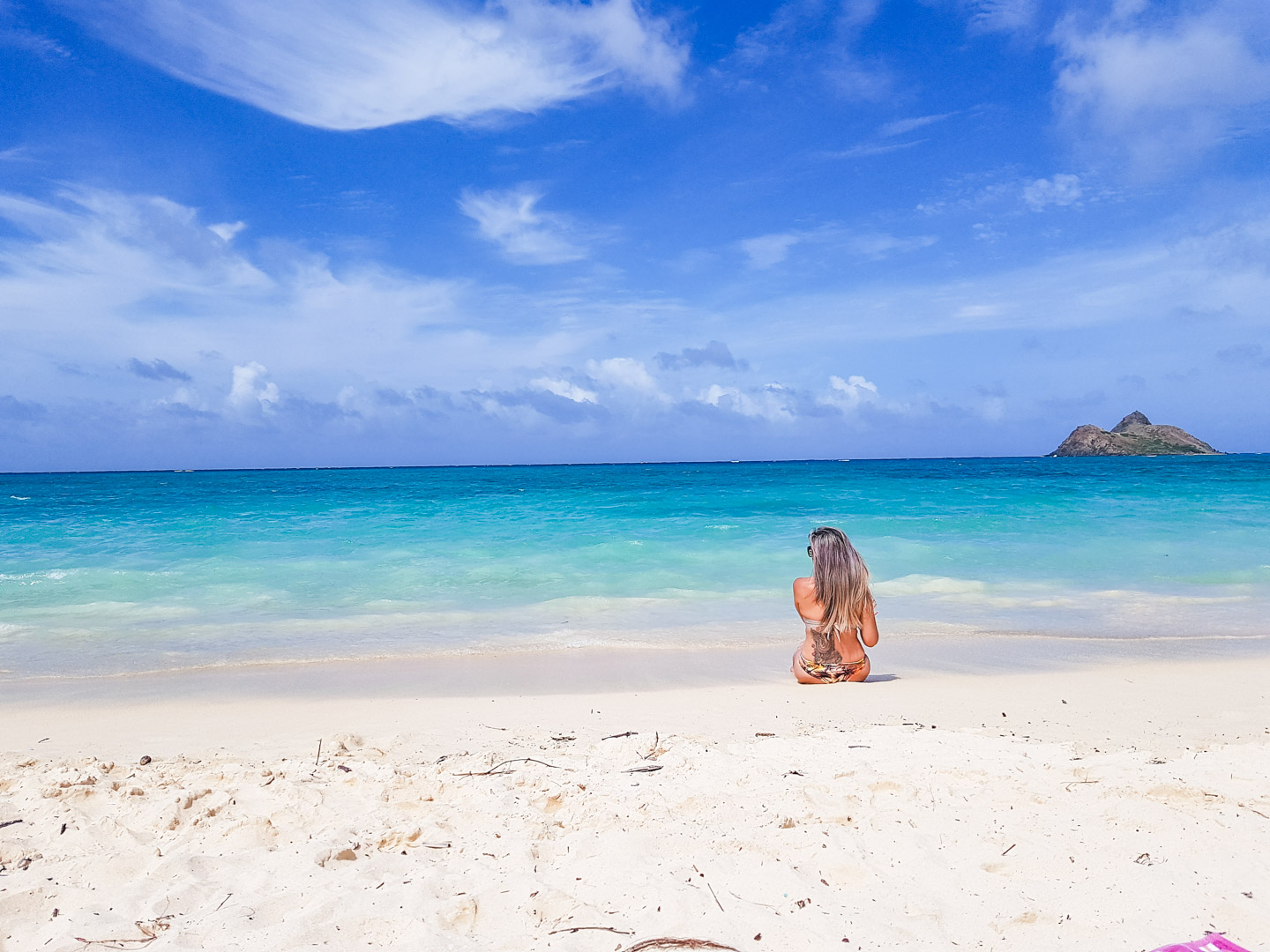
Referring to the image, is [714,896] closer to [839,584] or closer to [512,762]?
[512,762]

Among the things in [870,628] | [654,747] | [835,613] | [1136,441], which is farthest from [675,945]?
[1136,441]

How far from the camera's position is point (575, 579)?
11.5 meters

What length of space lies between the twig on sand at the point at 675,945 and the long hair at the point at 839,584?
3699 millimetres

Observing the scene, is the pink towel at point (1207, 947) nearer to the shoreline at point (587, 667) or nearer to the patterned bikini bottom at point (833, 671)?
the patterned bikini bottom at point (833, 671)

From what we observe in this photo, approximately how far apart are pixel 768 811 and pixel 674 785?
53cm

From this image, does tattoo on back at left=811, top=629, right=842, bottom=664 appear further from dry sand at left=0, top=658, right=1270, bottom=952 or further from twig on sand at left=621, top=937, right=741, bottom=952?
twig on sand at left=621, top=937, right=741, bottom=952

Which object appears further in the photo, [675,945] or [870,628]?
[870,628]

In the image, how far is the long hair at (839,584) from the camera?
5734 millimetres

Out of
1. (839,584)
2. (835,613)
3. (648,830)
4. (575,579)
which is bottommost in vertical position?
(575,579)

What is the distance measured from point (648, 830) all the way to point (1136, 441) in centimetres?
11004

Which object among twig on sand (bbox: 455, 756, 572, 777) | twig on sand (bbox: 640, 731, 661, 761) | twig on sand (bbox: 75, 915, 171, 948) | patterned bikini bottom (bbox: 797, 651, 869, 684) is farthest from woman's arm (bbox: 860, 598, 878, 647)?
twig on sand (bbox: 75, 915, 171, 948)

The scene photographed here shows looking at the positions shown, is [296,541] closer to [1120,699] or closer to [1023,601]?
[1023,601]

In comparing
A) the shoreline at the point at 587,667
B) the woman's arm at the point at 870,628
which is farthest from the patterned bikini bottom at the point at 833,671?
the shoreline at the point at 587,667

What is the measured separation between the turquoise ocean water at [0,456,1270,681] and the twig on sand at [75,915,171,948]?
15.7 feet
